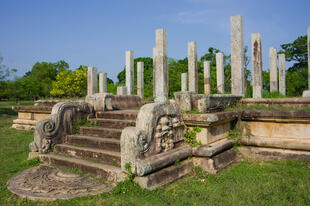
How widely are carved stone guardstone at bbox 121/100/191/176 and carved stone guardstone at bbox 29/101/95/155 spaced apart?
231 cm

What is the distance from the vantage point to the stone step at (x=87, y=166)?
3813 mm

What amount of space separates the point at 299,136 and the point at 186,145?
85.2 inches

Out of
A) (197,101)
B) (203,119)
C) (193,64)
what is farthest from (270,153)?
(193,64)

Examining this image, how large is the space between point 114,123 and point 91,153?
101 centimetres

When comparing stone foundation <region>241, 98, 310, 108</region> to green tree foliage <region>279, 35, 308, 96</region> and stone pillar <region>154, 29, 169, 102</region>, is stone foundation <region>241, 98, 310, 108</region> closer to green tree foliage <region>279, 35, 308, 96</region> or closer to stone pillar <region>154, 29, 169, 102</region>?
stone pillar <region>154, 29, 169, 102</region>

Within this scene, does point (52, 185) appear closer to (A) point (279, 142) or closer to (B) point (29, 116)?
(A) point (279, 142)

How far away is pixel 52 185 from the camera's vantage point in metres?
3.79

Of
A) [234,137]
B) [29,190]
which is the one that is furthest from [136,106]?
[29,190]

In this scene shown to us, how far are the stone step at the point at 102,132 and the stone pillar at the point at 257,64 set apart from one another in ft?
16.2

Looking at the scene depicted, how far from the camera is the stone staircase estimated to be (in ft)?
13.6

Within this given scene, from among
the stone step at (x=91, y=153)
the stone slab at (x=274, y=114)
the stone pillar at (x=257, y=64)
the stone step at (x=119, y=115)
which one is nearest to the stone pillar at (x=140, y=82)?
the stone pillar at (x=257, y=64)

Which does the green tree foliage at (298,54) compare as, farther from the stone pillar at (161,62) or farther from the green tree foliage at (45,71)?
the green tree foliage at (45,71)

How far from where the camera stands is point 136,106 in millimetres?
7941

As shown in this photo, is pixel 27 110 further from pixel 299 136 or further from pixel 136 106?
pixel 299 136
